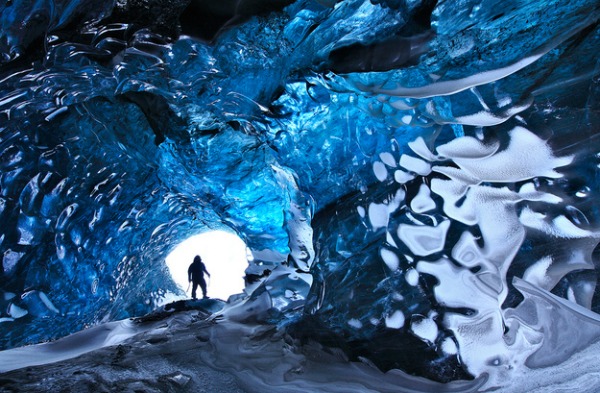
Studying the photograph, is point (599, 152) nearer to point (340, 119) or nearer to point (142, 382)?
point (340, 119)

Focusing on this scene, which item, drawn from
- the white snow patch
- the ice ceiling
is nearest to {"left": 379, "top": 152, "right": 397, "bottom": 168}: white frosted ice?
the ice ceiling

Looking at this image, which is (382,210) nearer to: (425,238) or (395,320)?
(425,238)

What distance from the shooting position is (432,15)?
119 centimetres

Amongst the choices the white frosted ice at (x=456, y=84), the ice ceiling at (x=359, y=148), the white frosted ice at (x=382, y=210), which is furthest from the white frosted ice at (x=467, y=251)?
the white frosted ice at (x=456, y=84)

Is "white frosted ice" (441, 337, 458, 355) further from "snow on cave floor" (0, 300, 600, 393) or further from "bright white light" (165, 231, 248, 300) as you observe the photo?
"bright white light" (165, 231, 248, 300)

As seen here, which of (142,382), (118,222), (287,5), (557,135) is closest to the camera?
(142,382)

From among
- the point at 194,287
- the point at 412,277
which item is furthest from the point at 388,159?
the point at 194,287

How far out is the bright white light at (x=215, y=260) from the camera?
3630 millimetres

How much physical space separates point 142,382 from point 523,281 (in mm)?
1023

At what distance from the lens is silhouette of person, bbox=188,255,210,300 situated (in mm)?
3996

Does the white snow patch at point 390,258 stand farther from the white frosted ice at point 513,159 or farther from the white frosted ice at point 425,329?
the white frosted ice at point 513,159

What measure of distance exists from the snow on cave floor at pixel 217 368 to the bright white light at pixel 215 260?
1470 mm

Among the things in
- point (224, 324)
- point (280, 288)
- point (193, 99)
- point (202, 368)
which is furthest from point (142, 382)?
point (193, 99)

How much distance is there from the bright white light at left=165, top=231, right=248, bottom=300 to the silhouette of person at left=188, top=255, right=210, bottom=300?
0.15ft
